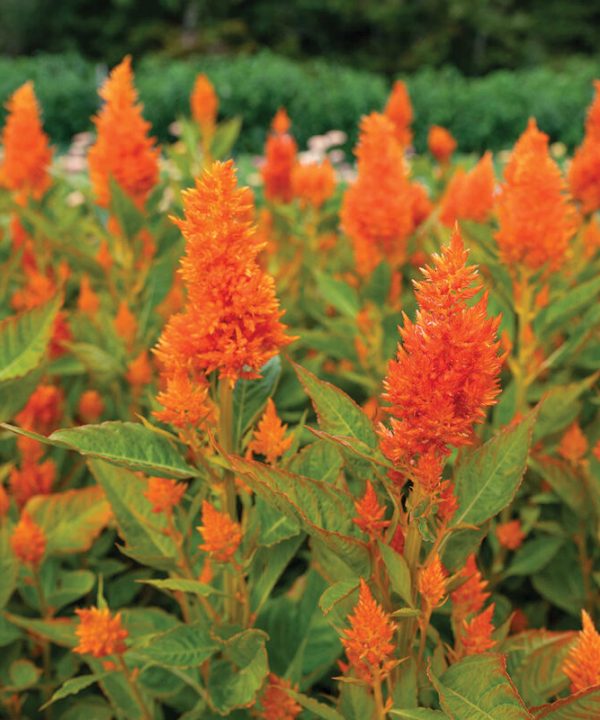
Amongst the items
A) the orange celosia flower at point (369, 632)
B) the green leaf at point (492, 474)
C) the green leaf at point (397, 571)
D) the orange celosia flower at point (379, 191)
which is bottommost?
the orange celosia flower at point (369, 632)

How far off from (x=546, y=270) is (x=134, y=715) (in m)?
1.41

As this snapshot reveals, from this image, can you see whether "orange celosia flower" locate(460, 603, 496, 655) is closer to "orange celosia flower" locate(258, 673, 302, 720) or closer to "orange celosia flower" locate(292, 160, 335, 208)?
"orange celosia flower" locate(258, 673, 302, 720)

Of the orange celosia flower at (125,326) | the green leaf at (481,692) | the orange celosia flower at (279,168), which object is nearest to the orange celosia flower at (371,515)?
the green leaf at (481,692)

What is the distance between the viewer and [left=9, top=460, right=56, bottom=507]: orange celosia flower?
7.06 feet

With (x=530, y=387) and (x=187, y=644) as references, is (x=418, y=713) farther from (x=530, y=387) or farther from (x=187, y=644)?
(x=530, y=387)

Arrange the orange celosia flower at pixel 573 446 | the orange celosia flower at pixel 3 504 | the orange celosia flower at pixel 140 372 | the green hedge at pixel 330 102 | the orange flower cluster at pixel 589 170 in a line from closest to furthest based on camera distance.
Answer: the orange celosia flower at pixel 3 504 < the orange celosia flower at pixel 573 446 < the orange celosia flower at pixel 140 372 < the orange flower cluster at pixel 589 170 < the green hedge at pixel 330 102

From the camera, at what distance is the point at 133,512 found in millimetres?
1679

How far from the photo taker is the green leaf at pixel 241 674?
1.43 meters

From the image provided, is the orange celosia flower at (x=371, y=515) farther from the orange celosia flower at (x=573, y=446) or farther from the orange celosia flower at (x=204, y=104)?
the orange celosia flower at (x=204, y=104)

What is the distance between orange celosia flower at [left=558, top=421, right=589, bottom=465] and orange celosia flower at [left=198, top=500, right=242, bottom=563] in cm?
106

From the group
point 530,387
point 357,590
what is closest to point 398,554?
point 357,590

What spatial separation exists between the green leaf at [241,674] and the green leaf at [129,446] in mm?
329

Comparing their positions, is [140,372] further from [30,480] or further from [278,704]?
[278,704]

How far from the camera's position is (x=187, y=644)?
4.93ft
